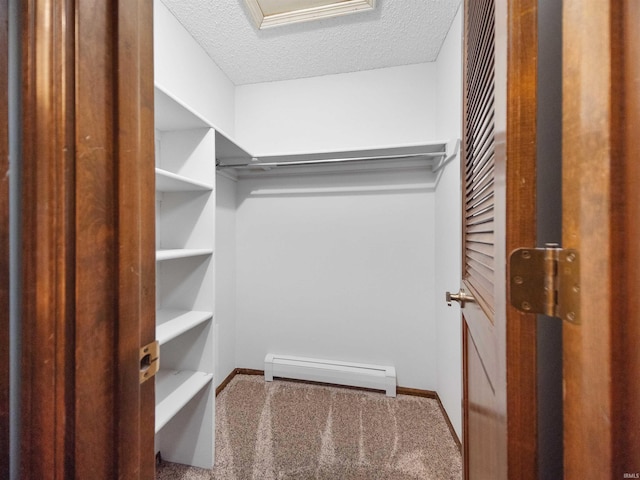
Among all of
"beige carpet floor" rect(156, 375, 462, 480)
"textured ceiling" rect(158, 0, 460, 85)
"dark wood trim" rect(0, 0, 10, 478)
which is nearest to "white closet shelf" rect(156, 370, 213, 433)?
"beige carpet floor" rect(156, 375, 462, 480)

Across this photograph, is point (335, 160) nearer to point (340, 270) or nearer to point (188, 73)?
point (340, 270)

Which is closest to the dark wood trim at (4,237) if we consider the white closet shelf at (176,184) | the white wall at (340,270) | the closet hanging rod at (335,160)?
the white closet shelf at (176,184)

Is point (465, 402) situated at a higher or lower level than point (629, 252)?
lower

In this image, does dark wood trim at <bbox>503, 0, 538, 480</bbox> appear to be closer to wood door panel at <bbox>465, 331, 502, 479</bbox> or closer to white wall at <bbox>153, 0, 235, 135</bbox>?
wood door panel at <bbox>465, 331, 502, 479</bbox>

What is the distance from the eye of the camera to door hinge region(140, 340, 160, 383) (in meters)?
0.49

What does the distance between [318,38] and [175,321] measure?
1.92 metres

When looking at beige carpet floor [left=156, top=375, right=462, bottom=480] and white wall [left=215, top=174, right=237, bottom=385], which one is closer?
beige carpet floor [left=156, top=375, right=462, bottom=480]

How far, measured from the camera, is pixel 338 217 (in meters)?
2.14

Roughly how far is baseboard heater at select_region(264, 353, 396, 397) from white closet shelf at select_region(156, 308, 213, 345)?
3.18ft

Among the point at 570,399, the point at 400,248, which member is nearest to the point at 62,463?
the point at 570,399

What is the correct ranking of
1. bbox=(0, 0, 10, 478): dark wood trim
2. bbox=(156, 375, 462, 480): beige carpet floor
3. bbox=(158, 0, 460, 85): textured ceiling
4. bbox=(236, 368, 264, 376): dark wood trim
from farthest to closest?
bbox=(236, 368, 264, 376): dark wood trim
bbox=(158, 0, 460, 85): textured ceiling
bbox=(156, 375, 462, 480): beige carpet floor
bbox=(0, 0, 10, 478): dark wood trim

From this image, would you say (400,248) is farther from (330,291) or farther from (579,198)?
(579,198)

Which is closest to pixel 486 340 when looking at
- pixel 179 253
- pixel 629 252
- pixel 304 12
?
pixel 629 252

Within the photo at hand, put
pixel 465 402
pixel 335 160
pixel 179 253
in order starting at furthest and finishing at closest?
pixel 335 160
pixel 179 253
pixel 465 402
